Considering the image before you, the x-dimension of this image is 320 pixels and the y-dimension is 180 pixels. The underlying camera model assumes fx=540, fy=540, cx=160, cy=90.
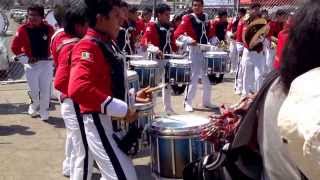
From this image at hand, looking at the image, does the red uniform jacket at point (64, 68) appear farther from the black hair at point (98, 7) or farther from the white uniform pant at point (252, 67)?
the white uniform pant at point (252, 67)

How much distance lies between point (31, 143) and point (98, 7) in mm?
4037

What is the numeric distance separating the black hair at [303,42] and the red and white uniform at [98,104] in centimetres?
165

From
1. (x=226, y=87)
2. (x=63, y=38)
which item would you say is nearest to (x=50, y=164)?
(x=63, y=38)

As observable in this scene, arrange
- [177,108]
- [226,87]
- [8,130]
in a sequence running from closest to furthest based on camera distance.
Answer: [8,130] < [177,108] < [226,87]

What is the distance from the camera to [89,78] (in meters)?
3.06

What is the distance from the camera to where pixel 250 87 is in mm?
9891

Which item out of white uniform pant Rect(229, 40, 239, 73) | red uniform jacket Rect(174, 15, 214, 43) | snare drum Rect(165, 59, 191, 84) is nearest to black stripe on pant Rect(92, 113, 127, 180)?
snare drum Rect(165, 59, 191, 84)

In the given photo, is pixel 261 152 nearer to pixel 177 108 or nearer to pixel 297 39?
pixel 297 39

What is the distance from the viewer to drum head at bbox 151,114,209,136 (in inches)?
126

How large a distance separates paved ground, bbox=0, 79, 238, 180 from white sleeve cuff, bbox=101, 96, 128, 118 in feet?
7.87

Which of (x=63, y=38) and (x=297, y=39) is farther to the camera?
(x=63, y=38)

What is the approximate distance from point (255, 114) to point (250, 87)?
26.8 feet

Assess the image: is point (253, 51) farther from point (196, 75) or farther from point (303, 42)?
point (303, 42)

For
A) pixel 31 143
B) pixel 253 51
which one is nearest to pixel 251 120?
Result: pixel 31 143
